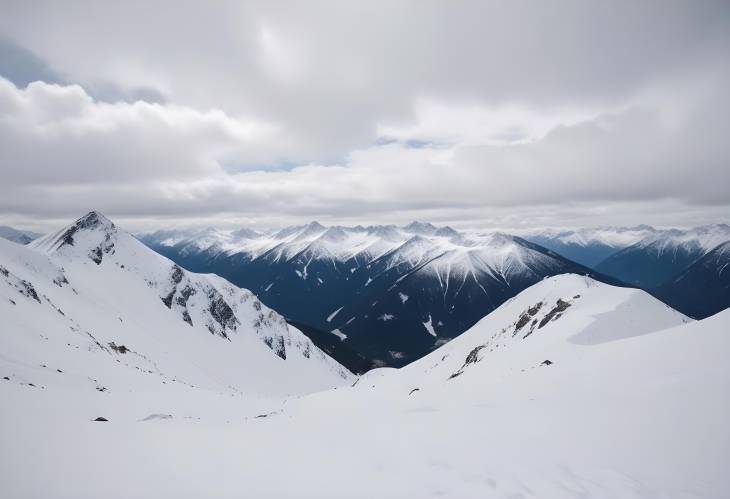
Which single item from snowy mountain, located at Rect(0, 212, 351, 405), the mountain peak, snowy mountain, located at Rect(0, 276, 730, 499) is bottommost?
snowy mountain, located at Rect(0, 212, 351, 405)

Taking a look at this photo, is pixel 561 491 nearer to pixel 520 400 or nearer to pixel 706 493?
pixel 706 493

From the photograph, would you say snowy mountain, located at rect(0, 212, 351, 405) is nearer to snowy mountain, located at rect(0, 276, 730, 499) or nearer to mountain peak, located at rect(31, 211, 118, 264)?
mountain peak, located at rect(31, 211, 118, 264)

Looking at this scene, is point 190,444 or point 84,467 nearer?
point 84,467

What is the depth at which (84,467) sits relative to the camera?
8.44 m

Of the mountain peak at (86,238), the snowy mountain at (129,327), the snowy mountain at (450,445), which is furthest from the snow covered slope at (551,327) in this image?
the mountain peak at (86,238)

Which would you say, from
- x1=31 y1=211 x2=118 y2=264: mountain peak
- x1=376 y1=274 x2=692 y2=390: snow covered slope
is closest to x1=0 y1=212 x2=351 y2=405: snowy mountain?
x1=31 y1=211 x2=118 y2=264: mountain peak

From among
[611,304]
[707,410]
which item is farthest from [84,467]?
[611,304]

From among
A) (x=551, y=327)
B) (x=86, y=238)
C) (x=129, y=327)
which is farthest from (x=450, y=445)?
(x=86, y=238)

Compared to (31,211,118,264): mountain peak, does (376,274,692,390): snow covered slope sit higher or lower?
lower

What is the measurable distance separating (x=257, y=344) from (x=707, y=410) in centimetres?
15567

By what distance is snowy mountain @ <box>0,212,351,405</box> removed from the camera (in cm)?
3406

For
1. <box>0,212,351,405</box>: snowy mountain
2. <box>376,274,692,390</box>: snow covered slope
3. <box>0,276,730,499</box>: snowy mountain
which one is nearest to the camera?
<box>0,276,730,499</box>: snowy mountain

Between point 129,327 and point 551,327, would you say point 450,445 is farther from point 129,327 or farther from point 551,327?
point 129,327

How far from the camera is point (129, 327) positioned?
83.6 meters
